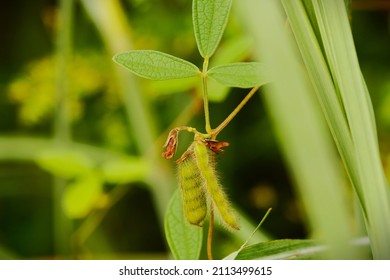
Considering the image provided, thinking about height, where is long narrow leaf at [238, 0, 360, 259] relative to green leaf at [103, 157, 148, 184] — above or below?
below

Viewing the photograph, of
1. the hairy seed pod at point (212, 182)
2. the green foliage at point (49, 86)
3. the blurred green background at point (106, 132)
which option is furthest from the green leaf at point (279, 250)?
the green foliage at point (49, 86)

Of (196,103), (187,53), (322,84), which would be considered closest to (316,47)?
(322,84)

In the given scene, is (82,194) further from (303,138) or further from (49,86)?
(303,138)

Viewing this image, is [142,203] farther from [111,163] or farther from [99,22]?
[99,22]

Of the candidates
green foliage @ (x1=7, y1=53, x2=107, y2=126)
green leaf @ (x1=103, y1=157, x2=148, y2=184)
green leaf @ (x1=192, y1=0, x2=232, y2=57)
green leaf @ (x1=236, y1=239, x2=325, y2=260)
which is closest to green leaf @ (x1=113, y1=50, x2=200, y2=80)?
green leaf @ (x1=192, y1=0, x2=232, y2=57)

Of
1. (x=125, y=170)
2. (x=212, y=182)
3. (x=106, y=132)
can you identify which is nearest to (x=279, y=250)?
(x=212, y=182)

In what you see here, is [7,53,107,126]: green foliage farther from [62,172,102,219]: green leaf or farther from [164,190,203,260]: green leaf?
[164,190,203,260]: green leaf

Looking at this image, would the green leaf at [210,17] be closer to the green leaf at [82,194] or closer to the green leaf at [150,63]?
the green leaf at [150,63]
